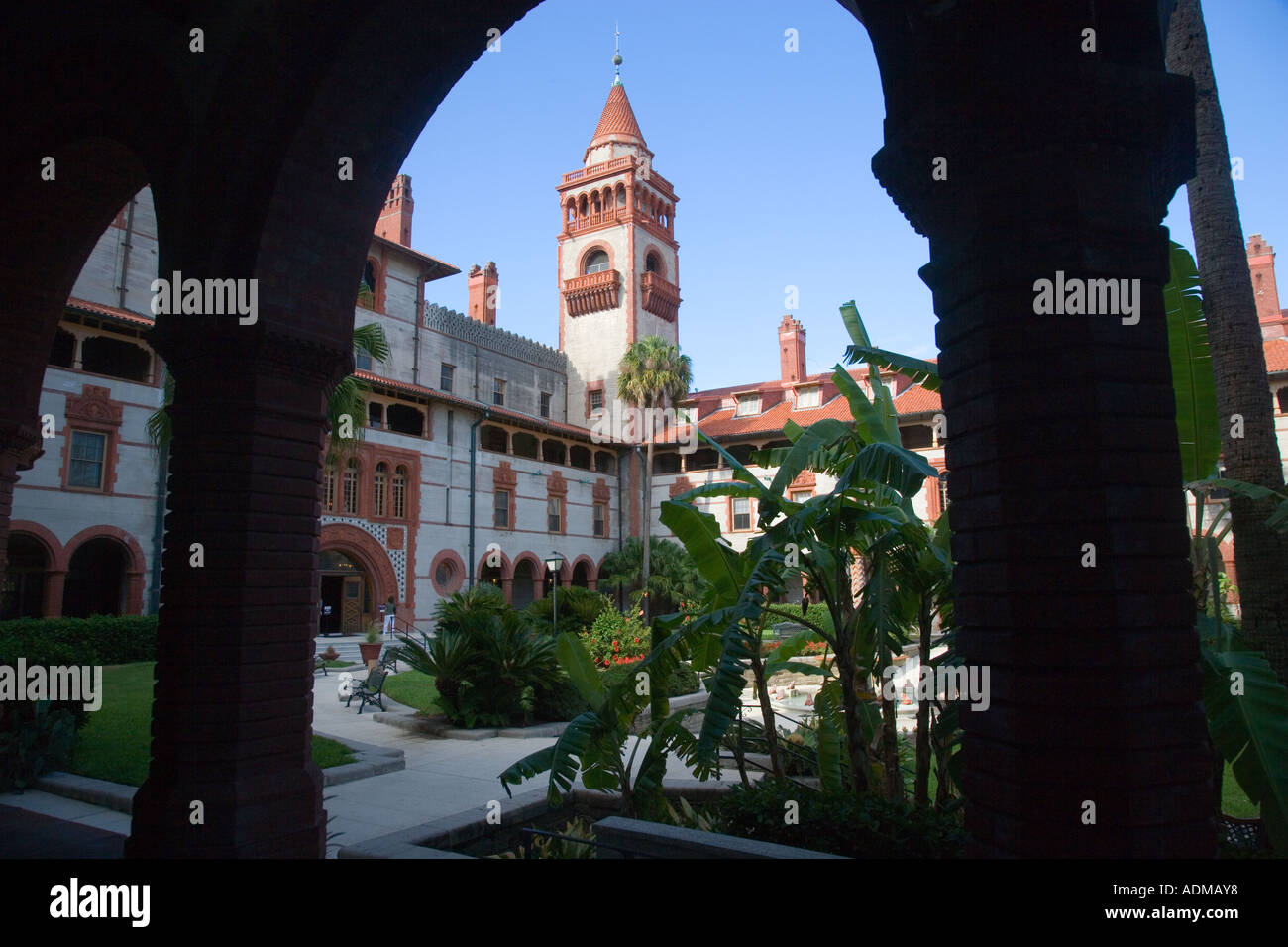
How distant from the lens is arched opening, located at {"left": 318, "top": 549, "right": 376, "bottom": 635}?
34.7 m

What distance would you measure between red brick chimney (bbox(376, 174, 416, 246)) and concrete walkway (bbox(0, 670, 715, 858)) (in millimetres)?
31617

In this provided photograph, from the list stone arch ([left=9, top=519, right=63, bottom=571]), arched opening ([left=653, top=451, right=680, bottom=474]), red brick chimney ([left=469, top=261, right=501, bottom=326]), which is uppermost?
red brick chimney ([left=469, top=261, right=501, bottom=326])

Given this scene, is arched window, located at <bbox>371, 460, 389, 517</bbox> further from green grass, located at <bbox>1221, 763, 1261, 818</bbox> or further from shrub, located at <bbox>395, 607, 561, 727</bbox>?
green grass, located at <bbox>1221, 763, 1261, 818</bbox>

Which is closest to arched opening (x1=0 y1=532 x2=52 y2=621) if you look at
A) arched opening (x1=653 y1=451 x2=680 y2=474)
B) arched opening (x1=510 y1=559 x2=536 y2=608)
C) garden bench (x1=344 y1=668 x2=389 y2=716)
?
garden bench (x1=344 y1=668 x2=389 y2=716)

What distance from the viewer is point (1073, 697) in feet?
9.55

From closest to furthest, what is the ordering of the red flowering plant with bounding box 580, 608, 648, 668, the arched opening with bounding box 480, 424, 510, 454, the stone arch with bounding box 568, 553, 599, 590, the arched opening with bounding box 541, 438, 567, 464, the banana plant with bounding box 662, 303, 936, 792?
the banana plant with bounding box 662, 303, 936, 792 < the red flowering plant with bounding box 580, 608, 648, 668 < the arched opening with bounding box 480, 424, 510, 454 < the arched opening with bounding box 541, 438, 567, 464 < the stone arch with bounding box 568, 553, 599, 590

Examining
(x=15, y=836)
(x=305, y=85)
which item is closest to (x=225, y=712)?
(x=15, y=836)

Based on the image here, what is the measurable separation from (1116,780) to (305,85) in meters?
6.78

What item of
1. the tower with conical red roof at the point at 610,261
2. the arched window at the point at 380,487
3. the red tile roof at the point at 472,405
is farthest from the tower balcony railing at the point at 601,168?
the arched window at the point at 380,487

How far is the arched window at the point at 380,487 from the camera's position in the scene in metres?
34.5

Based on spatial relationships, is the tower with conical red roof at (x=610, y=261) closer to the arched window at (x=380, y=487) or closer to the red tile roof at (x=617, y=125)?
the red tile roof at (x=617, y=125)

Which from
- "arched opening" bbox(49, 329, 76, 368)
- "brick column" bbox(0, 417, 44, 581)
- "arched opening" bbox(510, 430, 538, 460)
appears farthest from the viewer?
"arched opening" bbox(510, 430, 538, 460)

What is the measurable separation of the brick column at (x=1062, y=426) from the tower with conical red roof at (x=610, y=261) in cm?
4582

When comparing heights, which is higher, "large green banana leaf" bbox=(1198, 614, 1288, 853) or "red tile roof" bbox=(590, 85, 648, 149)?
"red tile roof" bbox=(590, 85, 648, 149)
